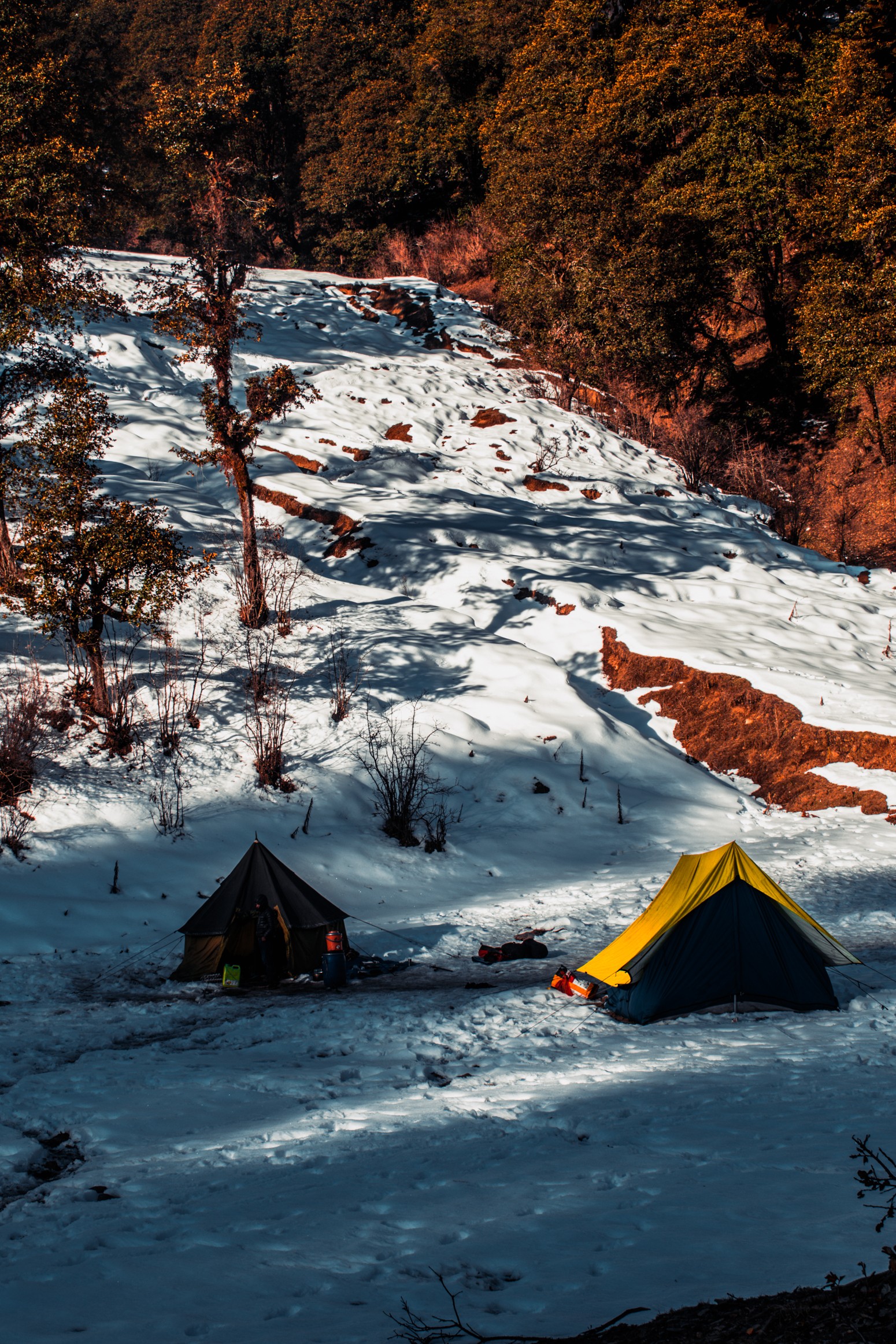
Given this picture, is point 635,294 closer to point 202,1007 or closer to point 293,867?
point 293,867

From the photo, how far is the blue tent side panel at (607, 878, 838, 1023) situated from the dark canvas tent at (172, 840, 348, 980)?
3.00 metres

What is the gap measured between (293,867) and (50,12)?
117 ft

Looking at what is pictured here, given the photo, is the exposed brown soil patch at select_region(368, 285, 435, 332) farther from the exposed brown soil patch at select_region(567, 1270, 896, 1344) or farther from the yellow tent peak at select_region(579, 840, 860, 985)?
the exposed brown soil patch at select_region(567, 1270, 896, 1344)

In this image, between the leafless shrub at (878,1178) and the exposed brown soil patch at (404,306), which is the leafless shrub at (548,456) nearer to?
the exposed brown soil patch at (404,306)

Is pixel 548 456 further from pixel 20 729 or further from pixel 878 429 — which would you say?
pixel 20 729

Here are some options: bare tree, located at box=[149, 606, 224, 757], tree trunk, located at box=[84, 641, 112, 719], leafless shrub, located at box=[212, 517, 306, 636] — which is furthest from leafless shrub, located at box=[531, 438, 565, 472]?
tree trunk, located at box=[84, 641, 112, 719]

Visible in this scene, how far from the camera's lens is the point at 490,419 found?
26000mm

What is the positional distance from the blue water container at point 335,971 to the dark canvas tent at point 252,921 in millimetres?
180

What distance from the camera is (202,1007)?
7312 mm

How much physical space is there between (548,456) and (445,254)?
19.8m

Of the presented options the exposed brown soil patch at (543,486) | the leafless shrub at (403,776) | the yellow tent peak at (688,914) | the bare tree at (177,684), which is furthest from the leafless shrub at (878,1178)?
the exposed brown soil patch at (543,486)

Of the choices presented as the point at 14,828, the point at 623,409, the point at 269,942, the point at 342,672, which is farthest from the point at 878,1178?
the point at 623,409

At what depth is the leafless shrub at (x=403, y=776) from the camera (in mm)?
11477

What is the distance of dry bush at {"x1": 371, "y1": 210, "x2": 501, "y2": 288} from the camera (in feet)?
125
